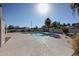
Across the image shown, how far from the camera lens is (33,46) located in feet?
13.1

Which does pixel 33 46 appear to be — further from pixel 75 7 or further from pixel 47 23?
pixel 75 7

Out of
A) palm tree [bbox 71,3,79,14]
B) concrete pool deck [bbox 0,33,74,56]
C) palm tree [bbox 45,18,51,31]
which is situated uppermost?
palm tree [bbox 71,3,79,14]

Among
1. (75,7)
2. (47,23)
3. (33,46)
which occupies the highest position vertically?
(75,7)

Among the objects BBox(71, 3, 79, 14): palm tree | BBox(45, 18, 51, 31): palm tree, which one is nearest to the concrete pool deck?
BBox(45, 18, 51, 31): palm tree

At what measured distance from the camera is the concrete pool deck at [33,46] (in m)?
3.99

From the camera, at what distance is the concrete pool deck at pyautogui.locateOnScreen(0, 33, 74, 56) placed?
3.99 meters

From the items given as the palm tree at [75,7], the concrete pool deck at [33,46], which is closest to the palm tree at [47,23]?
the concrete pool deck at [33,46]

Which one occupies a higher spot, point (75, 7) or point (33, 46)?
point (75, 7)

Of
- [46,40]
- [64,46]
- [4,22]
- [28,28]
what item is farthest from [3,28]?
[64,46]

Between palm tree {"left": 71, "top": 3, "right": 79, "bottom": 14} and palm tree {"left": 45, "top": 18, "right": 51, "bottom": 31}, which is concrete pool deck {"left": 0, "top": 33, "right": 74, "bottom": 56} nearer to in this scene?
palm tree {"left": 45, "top": 18, "right": 51, "bottom": 31}

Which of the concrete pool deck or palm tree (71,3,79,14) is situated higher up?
palm tree (71,3,79,14)

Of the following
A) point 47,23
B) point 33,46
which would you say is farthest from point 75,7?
point 33,46

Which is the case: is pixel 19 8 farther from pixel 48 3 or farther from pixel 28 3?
pixel 48 3

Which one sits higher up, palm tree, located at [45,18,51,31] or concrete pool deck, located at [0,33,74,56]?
palm tree, located at [45,18,51,31]
